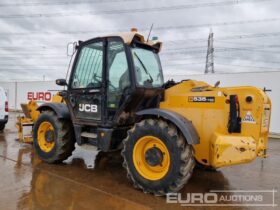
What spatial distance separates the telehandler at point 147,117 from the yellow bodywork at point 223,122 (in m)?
0.01

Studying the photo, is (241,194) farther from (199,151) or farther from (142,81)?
(142,81)

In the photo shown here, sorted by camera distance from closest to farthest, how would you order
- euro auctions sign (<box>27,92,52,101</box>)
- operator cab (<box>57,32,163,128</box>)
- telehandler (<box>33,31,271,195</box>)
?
telehandler (<box>33,31,271,195</box>), operator cab (<box>57,32,163,128</box>), euro auctions sign (<box>27,92,52,101</box>)

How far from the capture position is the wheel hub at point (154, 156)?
437 centimetres

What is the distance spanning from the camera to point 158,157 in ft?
14.4

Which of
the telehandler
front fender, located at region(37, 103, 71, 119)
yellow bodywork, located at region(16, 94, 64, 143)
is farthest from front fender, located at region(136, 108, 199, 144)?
yellow bodywork, located at region(16, 94, 64, 143)

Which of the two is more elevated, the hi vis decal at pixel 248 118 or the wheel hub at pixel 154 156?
the hi vis decal at pixel 248 118

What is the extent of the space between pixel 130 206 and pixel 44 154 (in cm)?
283

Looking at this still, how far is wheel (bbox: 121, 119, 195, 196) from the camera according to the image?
4.08m

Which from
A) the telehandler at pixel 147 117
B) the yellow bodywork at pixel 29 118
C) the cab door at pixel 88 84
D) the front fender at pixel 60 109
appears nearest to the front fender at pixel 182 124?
the telehandler at pixel 147 117

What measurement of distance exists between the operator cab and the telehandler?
2 centimetres

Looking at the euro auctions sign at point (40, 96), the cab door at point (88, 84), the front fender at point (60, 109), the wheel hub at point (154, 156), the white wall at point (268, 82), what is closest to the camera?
the wheel hub at point (154, 156)

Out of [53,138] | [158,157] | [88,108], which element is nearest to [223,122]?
[158,157]

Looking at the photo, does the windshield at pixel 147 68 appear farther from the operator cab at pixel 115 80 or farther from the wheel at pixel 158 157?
the wheel at pixel 158 157

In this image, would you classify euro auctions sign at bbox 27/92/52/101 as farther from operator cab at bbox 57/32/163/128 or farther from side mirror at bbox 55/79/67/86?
operator cab at bbox 57/32/163/128
